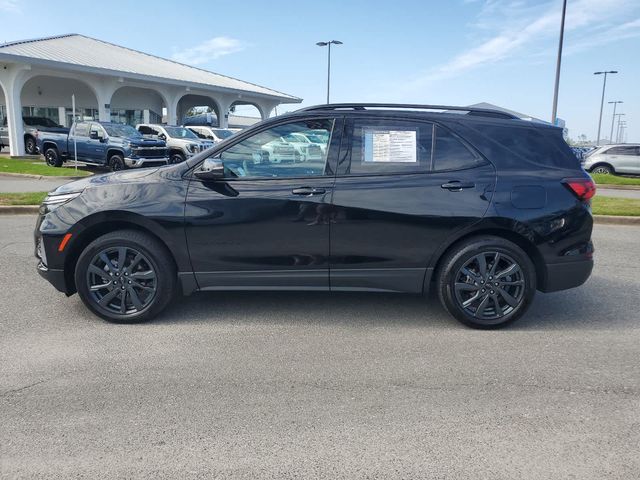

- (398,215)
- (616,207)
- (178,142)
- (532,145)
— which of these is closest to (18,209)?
(398,215)

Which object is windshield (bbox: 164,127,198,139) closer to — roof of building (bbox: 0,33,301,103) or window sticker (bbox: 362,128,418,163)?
roof of building (bbox: 0,33,301,103)

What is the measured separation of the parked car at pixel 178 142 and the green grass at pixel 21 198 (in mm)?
8278

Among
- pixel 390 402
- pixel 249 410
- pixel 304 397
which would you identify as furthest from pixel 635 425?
pixel 249 410

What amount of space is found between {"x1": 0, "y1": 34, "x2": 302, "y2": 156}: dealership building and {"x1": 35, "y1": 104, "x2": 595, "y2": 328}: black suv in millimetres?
20792

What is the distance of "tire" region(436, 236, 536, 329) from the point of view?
409 centimetres

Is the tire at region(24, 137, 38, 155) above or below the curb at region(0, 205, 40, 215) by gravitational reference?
above

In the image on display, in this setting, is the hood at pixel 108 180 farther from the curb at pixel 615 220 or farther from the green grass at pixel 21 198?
the curb at pixel 615 220

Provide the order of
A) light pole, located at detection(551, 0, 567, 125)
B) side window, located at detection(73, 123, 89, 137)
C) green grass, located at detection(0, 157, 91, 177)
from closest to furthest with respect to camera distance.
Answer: green grass, located at detection(0, 157, 91, 177) < side window, located at detection(73, 123, 89, 137) < light pole, located at detection(551, 0, 567, 125)

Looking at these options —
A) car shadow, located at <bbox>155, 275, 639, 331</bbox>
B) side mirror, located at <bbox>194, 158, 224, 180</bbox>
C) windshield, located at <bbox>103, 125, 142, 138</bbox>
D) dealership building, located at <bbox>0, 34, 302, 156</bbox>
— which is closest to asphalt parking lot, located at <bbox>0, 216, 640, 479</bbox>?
car shadow, located at <bbox>155, 275, 639, 331</bbox>

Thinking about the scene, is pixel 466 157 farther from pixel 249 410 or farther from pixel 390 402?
pixel 249 410

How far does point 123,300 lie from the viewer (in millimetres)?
4164

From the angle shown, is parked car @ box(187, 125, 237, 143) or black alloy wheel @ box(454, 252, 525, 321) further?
parked car @ box(187, 125, 237, 143)

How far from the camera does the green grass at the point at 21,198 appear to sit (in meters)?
10.0

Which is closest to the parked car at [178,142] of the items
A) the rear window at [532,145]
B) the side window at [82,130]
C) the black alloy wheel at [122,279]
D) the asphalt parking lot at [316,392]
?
the side window at [82,130]
